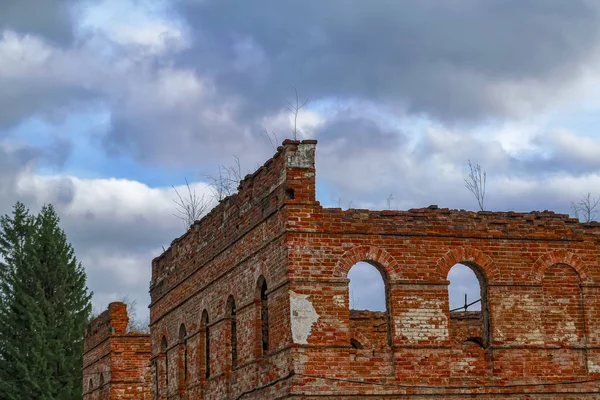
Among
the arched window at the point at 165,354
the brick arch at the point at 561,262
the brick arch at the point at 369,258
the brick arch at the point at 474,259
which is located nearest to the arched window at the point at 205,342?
the arched window at the point at 165,354

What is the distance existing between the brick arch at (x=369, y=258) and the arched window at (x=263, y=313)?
6.43 ft

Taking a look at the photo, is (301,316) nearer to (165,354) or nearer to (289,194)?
(289,194)

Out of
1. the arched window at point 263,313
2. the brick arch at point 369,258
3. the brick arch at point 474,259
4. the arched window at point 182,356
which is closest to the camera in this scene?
the brick arch at point 369,258

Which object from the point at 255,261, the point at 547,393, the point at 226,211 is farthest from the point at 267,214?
the point at 547,393

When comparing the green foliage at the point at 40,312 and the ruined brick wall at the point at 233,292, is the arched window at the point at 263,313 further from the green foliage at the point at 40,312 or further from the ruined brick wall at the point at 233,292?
the green foliage at the point at 40,312

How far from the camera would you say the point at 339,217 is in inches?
740

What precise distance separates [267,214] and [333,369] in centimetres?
320

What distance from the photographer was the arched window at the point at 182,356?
983 inches

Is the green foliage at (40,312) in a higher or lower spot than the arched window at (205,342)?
higher

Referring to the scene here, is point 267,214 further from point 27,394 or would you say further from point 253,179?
point 27,394

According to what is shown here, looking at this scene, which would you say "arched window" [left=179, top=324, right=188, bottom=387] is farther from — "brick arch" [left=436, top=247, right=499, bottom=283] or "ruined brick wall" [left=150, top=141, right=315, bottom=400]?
"brick arch" [left=436, top=247, right=499, bottom=283]

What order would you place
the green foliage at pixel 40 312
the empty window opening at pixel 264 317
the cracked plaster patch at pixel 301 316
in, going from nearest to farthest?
the cracked plaster patch at pixel 301 316
the empty window opening at pixel 264 317
the green foliage at pixel 40 312

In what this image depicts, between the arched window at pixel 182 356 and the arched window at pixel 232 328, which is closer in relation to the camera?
the arched window at pixel 232 328

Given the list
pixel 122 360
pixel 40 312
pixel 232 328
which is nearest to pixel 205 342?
pixel 232 328
